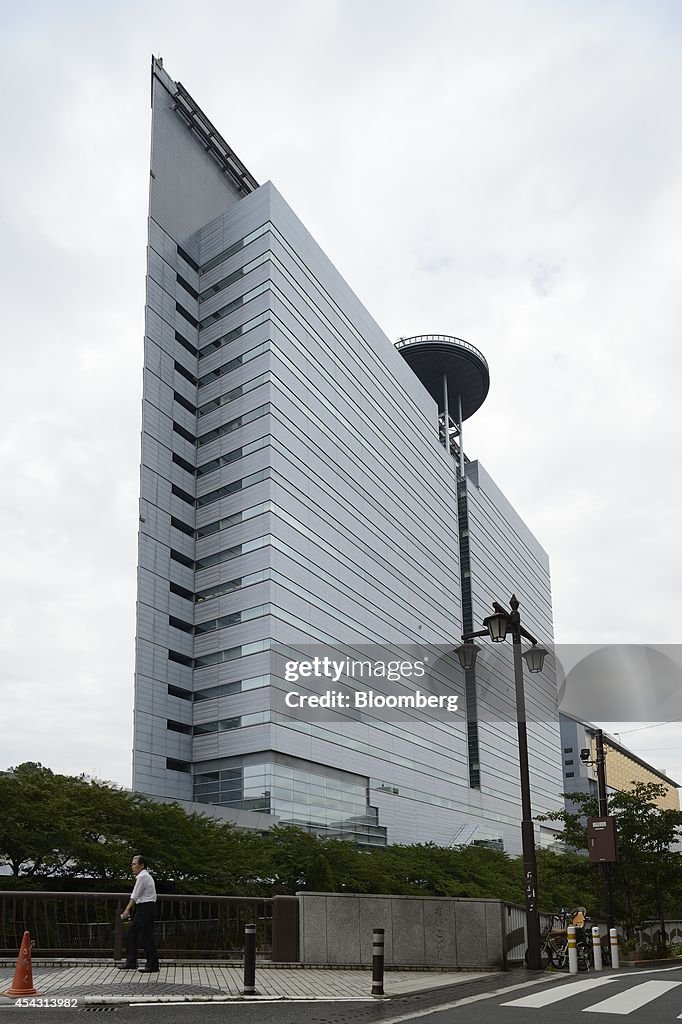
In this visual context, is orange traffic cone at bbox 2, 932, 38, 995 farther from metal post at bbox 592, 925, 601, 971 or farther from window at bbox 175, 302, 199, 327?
window at bbox 175, 302, 199, 327

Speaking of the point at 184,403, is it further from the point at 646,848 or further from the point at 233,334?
the point at 646,848

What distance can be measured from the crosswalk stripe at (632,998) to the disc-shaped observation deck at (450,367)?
345 ft

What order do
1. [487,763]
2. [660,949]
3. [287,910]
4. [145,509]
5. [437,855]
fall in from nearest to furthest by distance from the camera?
[287,910] < [660,949] < [437,855] < [145,509] < [487,763]

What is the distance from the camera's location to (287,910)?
17.1m

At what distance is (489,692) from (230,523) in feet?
180

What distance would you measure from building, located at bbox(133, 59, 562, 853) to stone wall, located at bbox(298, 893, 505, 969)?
156ft

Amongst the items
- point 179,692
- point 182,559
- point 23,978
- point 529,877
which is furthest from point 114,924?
point 182,559

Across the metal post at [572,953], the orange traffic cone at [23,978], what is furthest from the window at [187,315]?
the orange traffic cone at [23,978]

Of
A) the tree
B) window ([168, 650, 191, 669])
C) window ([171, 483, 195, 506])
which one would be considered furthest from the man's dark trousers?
window ([171, 483, 195, 506])

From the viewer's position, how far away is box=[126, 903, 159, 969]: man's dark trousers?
14250 millimetres

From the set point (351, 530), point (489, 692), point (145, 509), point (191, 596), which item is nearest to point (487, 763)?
point (489, 692)

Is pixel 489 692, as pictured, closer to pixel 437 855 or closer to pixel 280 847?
pixel 437 855

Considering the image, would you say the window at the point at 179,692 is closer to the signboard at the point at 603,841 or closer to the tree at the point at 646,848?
the tree at the point at 646,848

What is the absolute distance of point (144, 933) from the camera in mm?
14406
